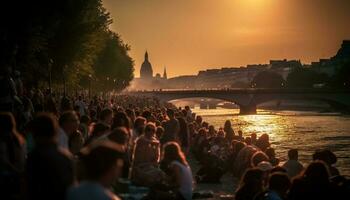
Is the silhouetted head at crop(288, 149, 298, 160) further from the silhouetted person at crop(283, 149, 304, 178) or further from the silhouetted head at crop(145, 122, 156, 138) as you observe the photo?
the silhouetted head at crop(145, 122, 156, 138)

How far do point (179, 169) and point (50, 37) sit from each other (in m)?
21.4

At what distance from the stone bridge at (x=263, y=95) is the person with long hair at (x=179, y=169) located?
97.8m

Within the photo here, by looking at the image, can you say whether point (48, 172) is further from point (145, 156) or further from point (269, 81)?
point (269, 81)

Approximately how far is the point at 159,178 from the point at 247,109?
106054 mm

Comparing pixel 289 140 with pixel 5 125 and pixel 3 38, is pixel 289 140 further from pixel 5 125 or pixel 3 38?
pixel 5 125

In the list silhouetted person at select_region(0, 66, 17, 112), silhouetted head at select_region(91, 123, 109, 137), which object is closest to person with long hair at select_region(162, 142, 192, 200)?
silhouetted head at select_region(91, 123, 109, 137)

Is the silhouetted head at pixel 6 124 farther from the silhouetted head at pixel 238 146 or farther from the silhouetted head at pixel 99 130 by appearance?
the silhouetted head at pixel 238 146

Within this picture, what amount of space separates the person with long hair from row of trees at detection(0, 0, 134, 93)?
9.65 metres

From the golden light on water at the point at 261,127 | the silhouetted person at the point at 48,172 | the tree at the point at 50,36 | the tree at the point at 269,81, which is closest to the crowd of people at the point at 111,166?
the silhouetted person at the point at 48,172

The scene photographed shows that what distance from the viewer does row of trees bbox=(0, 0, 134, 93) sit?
2569 cm

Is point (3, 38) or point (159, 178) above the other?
point (3, 38)

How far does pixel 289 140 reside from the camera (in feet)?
189

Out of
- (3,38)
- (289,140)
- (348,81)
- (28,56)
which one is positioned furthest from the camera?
(348,81)

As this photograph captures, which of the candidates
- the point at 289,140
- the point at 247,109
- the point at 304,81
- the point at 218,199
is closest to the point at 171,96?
the point at 247,109
